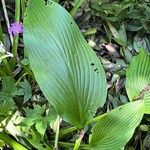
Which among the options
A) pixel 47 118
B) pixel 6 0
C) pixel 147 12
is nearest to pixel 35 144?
pixel 47 118

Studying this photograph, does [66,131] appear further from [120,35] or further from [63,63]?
[120,35]

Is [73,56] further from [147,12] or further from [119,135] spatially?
[147,12]

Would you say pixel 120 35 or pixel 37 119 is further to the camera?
pixel 120 35

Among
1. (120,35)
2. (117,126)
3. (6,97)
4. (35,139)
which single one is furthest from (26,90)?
(120,35)

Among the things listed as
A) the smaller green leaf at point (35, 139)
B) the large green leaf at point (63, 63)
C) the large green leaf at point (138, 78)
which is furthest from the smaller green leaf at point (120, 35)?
the smaller green leaf at point (35, 139)

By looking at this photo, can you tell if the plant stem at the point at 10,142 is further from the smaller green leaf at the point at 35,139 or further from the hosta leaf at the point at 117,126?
the hosta leaf at the point at 117,126

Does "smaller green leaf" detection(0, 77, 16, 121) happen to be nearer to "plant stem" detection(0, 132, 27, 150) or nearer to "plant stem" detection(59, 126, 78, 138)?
"plant stem" detection(0, 132, 27, 150)

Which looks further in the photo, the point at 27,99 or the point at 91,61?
A: the point at 27,99
